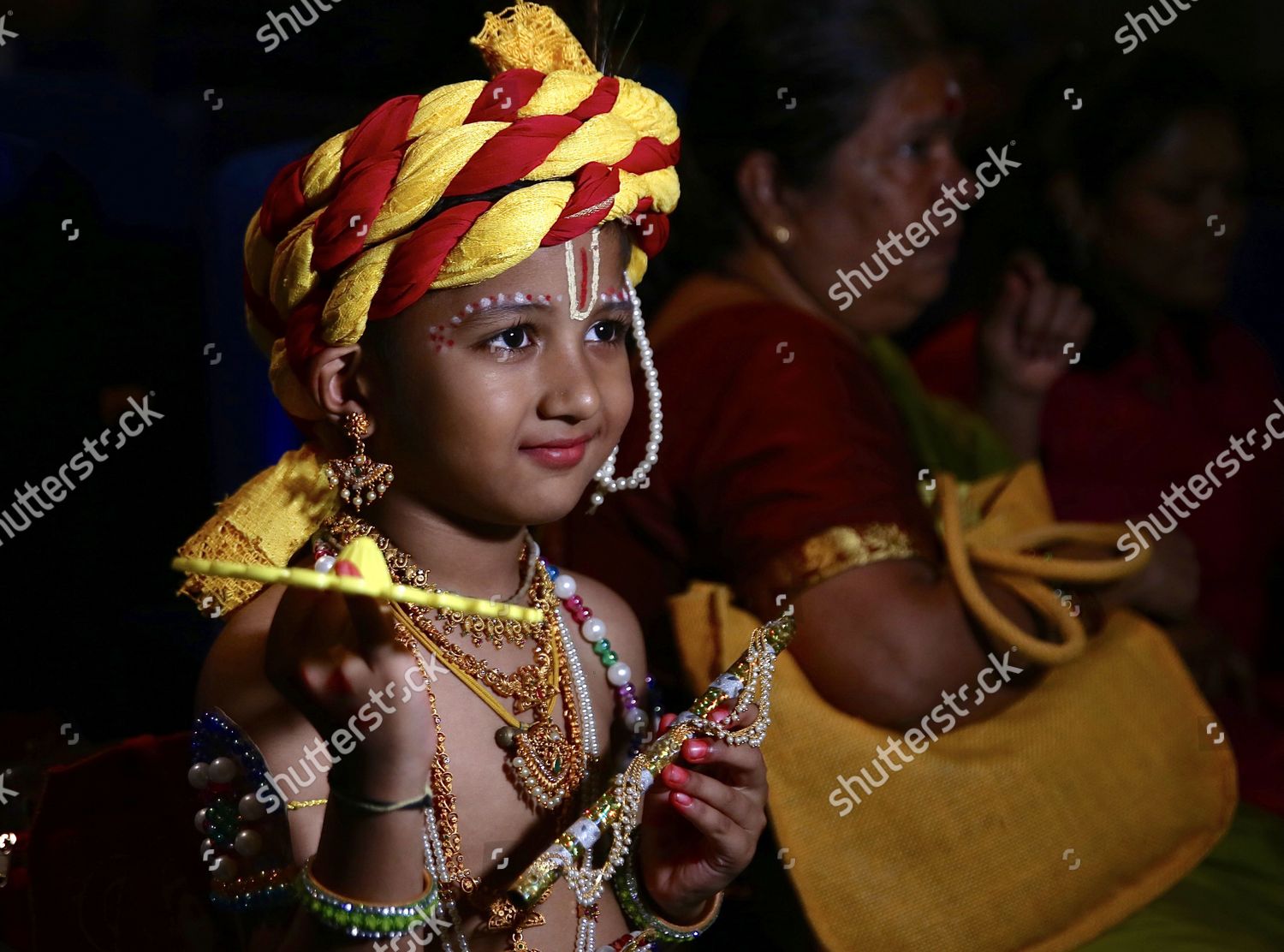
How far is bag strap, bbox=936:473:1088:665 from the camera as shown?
1.14m

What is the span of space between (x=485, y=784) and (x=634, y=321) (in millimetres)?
352

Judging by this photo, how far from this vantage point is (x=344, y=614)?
729mm

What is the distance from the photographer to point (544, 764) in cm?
95

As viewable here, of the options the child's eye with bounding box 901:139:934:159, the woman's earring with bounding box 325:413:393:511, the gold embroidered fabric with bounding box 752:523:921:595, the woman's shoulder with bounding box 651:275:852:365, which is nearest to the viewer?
the woman's earring with bounding box 325:413:393:511

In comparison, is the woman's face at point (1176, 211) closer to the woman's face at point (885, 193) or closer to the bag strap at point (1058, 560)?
the woman's face at point (885, 193)

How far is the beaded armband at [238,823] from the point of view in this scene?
2.87ft

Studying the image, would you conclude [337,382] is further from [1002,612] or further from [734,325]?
[1002,612]

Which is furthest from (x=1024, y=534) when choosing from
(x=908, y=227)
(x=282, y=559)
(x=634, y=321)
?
(x=282, y=559)

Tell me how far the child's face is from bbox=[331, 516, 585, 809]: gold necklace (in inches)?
2.8

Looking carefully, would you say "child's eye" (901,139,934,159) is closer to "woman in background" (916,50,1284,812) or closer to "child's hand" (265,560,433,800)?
"woman in background" (916,50,1284,812)

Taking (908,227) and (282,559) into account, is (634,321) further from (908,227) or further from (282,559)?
(908,227)

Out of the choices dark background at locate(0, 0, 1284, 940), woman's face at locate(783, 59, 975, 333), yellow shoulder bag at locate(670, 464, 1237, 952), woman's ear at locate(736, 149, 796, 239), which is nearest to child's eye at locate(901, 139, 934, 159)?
woman's face at locate(783, 59, 975, 333)

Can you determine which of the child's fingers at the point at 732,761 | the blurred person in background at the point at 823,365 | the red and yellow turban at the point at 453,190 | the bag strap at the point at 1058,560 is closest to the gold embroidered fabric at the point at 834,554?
the blurred person in background at the point at 823,365

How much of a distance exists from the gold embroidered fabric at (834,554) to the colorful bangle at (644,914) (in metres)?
0.27
